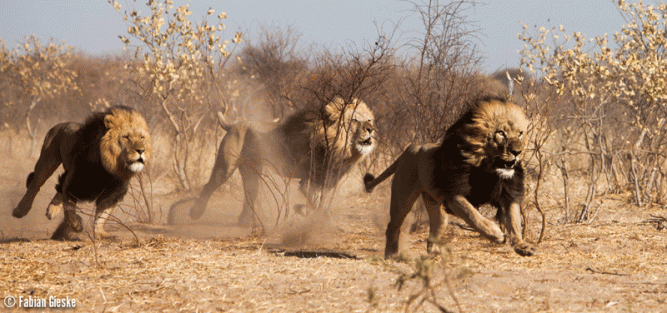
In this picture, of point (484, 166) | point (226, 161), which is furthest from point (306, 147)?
point (484, 166)

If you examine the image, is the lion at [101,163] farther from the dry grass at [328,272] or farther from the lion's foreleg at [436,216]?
the lion's foreleg at [436,216]

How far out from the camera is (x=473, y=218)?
447 cm

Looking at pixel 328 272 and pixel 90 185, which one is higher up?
pixel 90 185

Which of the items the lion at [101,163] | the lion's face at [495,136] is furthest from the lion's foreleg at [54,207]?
the lion's face at [495,136]

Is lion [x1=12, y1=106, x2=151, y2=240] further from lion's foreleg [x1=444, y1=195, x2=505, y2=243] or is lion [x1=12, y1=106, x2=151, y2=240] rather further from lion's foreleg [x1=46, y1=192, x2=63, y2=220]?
lion's foreleg [x1=444, y1=195, x2=505, y2=243]

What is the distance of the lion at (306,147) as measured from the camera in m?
7.25

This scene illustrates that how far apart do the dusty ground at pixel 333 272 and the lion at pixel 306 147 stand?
64 centimetres

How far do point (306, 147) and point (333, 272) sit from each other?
3.25 metres

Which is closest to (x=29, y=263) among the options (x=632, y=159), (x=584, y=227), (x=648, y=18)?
(x=584, y=227)

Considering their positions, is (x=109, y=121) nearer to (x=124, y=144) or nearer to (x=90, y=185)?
(x=124, y=144)

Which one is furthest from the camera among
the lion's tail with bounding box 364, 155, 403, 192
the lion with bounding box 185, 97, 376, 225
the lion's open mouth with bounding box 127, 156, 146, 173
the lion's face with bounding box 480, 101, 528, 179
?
the lion with bounding box 185, 97, 376, 225

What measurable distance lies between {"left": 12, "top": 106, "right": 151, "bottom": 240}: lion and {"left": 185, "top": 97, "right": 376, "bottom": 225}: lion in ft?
3.54

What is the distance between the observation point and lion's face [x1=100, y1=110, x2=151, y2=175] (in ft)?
21.3

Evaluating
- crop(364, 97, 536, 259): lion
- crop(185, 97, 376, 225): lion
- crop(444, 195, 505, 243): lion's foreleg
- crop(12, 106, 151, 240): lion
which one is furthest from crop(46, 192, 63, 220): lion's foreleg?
crop(444, 195, 505, 243): lion's foreleg
